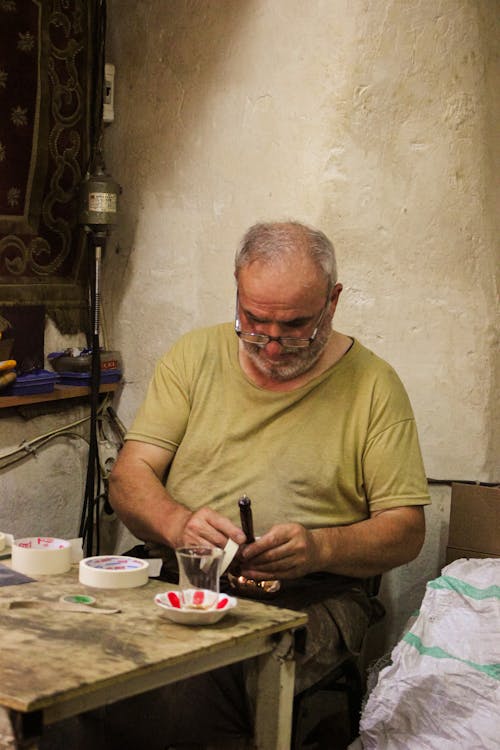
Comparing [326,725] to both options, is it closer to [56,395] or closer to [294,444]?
[294,444]

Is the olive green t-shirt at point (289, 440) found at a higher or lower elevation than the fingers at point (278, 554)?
higher

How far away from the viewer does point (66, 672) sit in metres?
1.61

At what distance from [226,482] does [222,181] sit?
51.8 inches

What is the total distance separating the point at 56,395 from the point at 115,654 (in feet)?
6.78

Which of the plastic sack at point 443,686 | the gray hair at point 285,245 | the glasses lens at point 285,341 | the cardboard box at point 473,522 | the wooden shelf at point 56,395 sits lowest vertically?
the plastic sack at point 443,686

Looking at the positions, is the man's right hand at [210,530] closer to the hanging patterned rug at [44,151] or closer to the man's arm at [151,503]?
the man's arm at [151,503]

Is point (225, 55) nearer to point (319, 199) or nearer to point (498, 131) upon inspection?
point (319, 199)

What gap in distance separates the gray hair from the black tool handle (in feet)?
2.48

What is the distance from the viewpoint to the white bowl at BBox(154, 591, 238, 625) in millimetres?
1865

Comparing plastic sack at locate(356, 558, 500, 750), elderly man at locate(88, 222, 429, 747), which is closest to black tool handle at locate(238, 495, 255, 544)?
elderly man at locate(88, 222, 429, 747)

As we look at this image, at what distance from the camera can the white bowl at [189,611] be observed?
6.12 feet

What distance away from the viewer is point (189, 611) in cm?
186

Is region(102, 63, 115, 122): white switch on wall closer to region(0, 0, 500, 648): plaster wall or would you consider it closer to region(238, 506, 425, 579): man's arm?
region(0, 0, 500, 648): plaster wall

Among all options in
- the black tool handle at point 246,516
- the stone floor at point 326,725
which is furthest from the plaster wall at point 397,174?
the black tool handle at point 246,516
